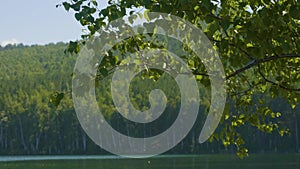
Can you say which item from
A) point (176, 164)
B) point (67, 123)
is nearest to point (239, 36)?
point (176, 164)

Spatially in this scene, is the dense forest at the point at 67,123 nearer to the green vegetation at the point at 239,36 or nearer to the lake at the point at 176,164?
the lake at the point at 176,164

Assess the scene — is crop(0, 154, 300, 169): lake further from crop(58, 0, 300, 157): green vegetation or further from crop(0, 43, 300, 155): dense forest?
crop(58, 0, 300, 157): green vegetation

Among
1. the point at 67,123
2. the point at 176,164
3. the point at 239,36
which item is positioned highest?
the point at 67,123

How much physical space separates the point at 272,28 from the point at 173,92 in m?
104

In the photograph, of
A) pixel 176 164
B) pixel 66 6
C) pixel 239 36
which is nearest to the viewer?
pixel 66 6

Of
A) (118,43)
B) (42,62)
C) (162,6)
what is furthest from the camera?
(42,62)

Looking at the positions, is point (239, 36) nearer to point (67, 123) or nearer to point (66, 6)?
point (66, 6)

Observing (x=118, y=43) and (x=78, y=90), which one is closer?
(x=78, y=90)

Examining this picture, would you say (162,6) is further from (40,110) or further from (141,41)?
Result: (40,110)

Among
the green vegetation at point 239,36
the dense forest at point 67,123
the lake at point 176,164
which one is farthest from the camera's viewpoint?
the dense forest at point 67,123

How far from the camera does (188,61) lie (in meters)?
6.14

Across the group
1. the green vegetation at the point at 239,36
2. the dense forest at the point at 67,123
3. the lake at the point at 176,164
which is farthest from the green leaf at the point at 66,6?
the dense forest at the point at 67,123

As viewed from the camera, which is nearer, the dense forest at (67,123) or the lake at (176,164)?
the lake at (176,164)

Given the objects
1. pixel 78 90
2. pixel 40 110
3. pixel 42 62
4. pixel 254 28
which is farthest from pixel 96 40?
pixel 42 62
